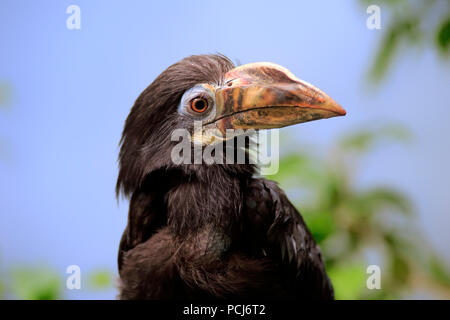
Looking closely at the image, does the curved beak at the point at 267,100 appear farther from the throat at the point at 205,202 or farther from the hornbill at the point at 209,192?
the throat at the point at 205,202

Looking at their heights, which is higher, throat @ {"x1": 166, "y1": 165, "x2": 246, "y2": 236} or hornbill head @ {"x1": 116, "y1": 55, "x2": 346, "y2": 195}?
hornbill head @ {"x1": 116, "y1": 55, "x2": 346, "y2": 195}

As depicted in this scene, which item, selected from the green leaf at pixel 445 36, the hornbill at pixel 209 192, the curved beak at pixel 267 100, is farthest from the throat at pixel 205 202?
the green leaf at pixel 445 36

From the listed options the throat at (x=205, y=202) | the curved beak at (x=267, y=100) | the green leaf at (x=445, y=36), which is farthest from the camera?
the green leaf at (x=445, y=36)

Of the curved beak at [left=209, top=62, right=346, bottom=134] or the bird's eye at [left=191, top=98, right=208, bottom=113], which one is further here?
the bird's eye at [left=191, top=98, right=208, bottom=113]

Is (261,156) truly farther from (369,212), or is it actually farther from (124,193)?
(369,212)

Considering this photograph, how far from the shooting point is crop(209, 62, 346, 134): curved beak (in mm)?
1309

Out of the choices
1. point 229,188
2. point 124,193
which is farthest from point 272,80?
point 124,193

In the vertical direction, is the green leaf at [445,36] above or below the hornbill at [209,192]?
above

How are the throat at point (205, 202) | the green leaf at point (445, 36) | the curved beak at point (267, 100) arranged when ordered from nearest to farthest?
the curved beak at point (267, 100)
the throat at point (205, 202)
the green leaf at point (445, 36)

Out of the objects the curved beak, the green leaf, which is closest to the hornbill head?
the curved beak

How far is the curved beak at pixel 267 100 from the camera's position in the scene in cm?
131

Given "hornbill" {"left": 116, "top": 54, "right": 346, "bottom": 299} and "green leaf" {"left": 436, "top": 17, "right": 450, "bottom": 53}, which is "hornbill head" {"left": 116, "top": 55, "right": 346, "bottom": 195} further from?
"green leaf" {"left": 436, "top": 17, "right": 450, "bottom": 53}

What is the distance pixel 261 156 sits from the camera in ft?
5.31

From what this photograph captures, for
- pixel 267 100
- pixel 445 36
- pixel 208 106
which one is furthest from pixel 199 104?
pixel 445 36
